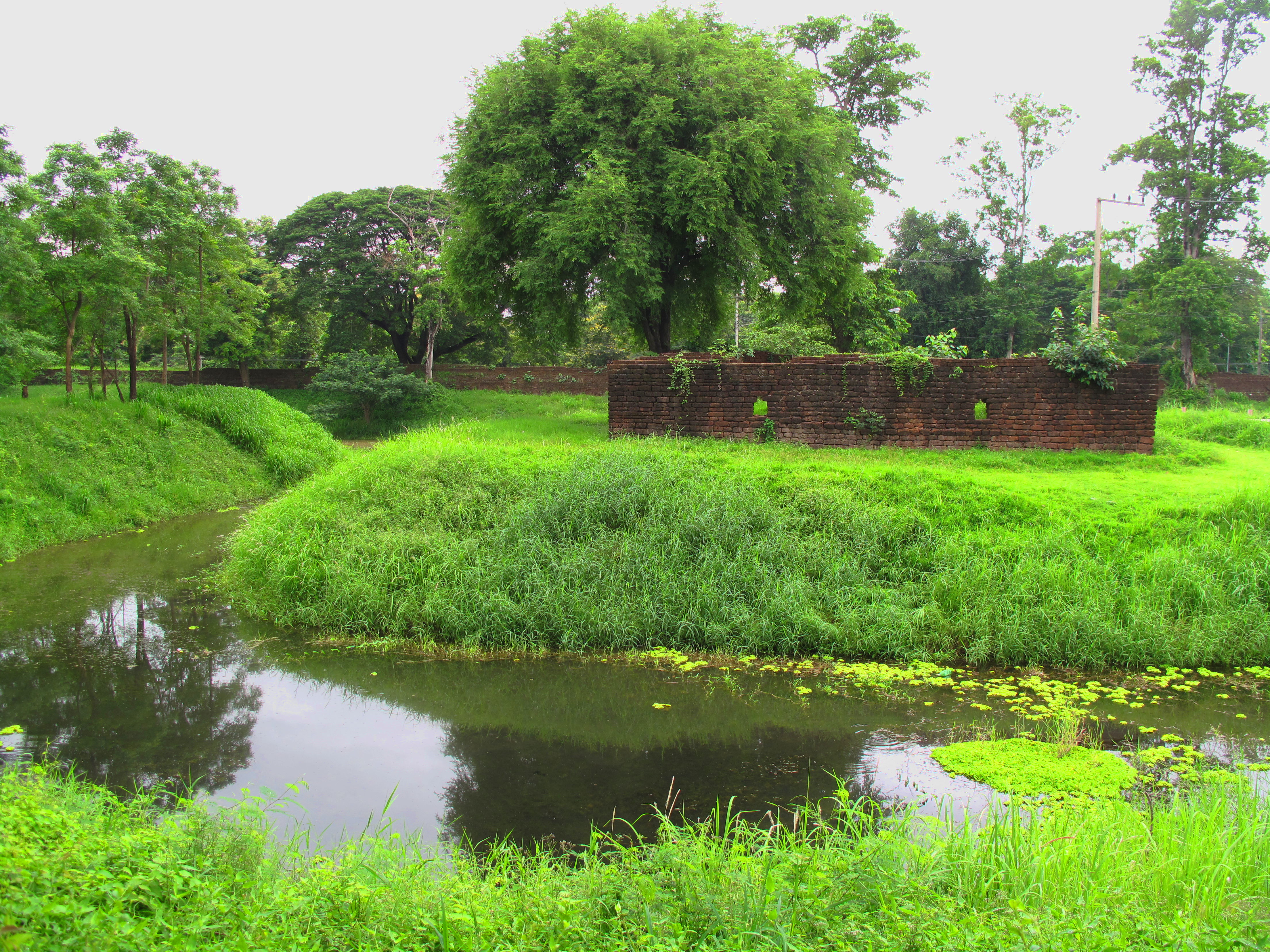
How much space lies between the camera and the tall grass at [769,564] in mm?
7203

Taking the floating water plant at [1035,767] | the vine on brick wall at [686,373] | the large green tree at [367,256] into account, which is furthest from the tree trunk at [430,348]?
the floating water plant at [1035,767]

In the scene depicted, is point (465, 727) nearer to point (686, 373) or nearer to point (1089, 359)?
point (686, 373)

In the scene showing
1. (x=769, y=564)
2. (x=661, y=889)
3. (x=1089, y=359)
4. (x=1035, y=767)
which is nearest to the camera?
(x=661, y=889)

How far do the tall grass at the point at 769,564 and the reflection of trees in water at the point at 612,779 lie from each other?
1.77 m

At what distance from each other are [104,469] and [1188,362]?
108 ft

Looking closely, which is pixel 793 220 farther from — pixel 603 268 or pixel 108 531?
pixel 108 531

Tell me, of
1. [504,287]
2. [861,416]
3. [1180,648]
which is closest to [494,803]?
[1180,648]

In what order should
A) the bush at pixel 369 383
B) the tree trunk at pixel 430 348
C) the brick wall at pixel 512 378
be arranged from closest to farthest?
the bush at pixel 369 383 → the tree trunk at pixel 430 348 → the brick wall at pixel 512 378

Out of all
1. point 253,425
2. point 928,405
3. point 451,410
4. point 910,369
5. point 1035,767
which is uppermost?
point 910,369

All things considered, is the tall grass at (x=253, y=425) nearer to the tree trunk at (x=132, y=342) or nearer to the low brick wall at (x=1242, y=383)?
the tree trunk at (x=132, y=342)

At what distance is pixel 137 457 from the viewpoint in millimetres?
14000

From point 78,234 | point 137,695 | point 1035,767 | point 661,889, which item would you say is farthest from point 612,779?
point 78,234

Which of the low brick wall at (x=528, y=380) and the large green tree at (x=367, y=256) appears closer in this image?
the large green tree at (x=367, y=256)

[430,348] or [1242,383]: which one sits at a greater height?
[430,348]
